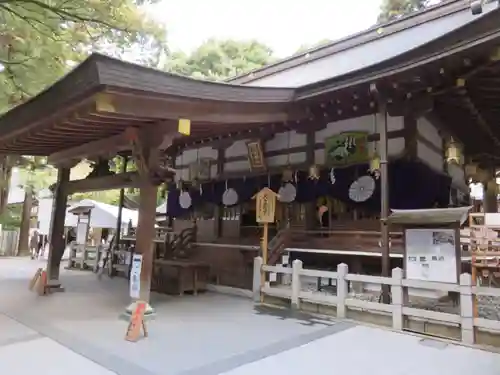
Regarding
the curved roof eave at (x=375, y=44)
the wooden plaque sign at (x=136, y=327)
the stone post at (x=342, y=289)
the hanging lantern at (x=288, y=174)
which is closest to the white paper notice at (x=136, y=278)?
the wooden plaque sign at (x=136, y=327)

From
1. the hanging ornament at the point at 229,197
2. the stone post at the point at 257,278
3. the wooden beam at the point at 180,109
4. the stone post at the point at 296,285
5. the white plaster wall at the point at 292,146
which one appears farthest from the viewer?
the hanging ornament at the point at 229,197

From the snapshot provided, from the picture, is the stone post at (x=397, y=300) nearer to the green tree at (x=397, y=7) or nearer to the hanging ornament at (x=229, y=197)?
the hanging ornament at (x=229, y=197)

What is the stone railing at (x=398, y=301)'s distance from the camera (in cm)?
477

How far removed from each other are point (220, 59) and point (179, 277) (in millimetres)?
21990

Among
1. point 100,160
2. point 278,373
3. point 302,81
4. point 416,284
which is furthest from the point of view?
point 302,81

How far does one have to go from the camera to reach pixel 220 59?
27281mm

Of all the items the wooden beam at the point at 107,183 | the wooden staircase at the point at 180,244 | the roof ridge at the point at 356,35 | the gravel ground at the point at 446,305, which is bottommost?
the gravel ground at the point at 446,305

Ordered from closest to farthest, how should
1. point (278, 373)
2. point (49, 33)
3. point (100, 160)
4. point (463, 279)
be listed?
point (278, 373)
point (463, 279)
point (100, 160)
point (49, 33)

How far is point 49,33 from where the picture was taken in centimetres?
873

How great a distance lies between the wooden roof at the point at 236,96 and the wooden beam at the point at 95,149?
108 millimetres

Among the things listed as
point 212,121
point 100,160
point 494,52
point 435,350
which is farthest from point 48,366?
point 494,52

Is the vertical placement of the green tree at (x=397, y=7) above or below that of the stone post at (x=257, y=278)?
above

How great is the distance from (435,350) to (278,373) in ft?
6.83

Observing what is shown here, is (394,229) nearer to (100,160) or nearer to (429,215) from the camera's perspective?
(429,215)
